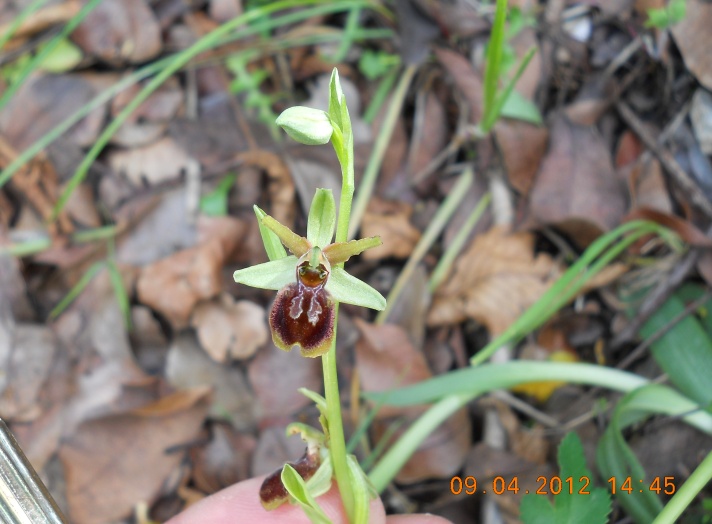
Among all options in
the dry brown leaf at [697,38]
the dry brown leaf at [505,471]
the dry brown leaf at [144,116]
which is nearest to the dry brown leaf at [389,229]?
the dry brown leaf at [505,471]

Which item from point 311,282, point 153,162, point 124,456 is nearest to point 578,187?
point 311,282

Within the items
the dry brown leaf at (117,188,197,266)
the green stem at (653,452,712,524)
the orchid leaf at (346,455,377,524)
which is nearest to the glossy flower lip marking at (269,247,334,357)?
the orchid leaf at (346,455,377,524)

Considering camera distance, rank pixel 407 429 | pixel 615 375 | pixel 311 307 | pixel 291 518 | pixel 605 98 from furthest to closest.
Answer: pixel 605 98
pixel 407 429
pixel 615 375
pixel 291 518
pixel 311 307

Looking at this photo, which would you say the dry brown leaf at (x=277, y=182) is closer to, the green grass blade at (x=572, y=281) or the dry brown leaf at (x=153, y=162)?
the dry brown leaf at (x=153, y=162)

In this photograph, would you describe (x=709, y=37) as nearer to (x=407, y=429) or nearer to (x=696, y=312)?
(x=696, y=312)

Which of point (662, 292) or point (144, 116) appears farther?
point (144, 116)

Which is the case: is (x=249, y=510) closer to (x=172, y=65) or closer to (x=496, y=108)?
(x=496, y=108)

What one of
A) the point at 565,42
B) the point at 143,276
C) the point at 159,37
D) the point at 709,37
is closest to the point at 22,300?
the point at 143,276
